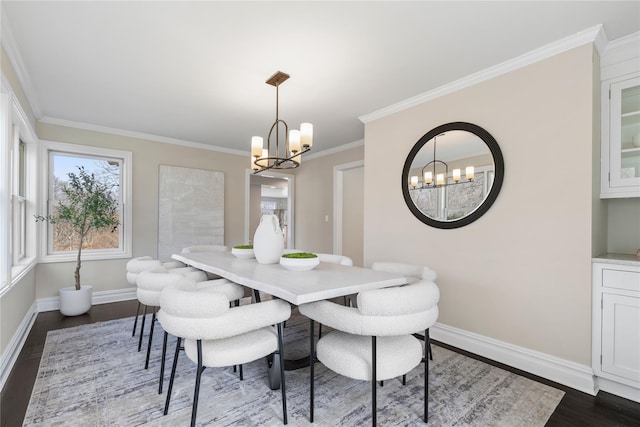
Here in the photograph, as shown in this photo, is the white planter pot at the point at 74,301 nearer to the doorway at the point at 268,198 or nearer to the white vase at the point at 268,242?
the doorway at the point at 268,198

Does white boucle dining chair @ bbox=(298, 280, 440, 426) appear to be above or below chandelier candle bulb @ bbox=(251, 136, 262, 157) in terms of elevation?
below

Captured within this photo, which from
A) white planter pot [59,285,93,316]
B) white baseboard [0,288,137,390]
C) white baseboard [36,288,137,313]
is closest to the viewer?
white baseboard [0,288,137,390]

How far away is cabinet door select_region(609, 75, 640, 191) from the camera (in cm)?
211

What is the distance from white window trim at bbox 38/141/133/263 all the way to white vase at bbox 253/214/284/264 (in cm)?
282

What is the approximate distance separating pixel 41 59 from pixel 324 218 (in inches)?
157

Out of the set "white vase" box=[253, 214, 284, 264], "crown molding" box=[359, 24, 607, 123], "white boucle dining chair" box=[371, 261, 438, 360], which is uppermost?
"crown molding" box=[359, 24, 607, 123]

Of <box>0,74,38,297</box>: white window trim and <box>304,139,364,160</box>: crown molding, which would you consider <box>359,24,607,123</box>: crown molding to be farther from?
<box>0,74,38,297</box>: white window trim

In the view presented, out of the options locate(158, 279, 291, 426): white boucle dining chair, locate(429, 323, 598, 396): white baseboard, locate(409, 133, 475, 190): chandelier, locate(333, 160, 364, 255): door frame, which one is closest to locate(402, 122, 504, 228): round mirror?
locate(409, 133, 475, 190): chandelier

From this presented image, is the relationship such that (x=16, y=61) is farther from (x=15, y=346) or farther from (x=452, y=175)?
(x=452, y=175)

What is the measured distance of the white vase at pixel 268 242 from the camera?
243cm

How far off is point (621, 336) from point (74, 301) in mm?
4950

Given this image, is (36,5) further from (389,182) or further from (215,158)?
(215,158)

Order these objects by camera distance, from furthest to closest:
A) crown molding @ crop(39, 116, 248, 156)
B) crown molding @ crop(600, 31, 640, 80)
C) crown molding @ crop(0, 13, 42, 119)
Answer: crown molding @ crop(39, 116, 248, 156) → crown molding @ crop(600, 31, 640, 80) → crown molding @ crop(0, 13, 42, 119)

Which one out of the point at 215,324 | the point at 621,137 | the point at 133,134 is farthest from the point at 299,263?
the point at 133,134
